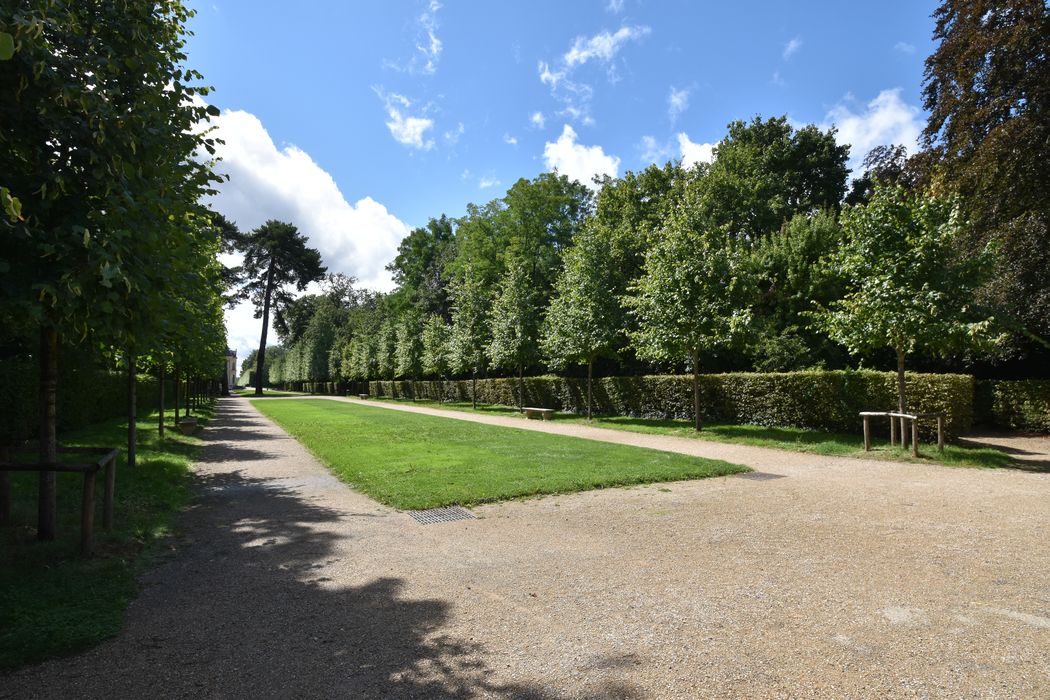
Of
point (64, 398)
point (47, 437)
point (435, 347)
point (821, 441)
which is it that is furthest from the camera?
point (435, 347)

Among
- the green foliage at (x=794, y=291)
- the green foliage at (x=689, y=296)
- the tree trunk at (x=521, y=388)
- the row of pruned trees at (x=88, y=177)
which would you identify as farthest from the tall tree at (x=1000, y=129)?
the tree trunk at (x=521, y=388)

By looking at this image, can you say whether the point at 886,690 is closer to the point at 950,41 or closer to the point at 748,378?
the point at 748,378

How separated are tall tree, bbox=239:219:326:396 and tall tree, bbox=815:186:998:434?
188 ft

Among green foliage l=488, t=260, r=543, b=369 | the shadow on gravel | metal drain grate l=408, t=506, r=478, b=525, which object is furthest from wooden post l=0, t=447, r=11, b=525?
green foliage l=488, t=260, r=543, b=369

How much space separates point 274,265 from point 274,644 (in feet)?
206

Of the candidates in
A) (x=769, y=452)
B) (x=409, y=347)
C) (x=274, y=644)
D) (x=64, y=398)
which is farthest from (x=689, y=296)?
(x=409, y=347)

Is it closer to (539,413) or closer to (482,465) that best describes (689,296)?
(482,465)

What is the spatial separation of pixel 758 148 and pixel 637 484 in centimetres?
2893

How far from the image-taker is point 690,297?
52.2 ft

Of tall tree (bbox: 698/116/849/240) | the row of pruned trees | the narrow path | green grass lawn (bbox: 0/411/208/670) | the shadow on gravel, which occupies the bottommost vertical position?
the narrow path

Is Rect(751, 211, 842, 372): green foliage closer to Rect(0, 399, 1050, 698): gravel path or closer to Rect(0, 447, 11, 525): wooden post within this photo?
Rect(0, 399, 1050, 698): gravel path

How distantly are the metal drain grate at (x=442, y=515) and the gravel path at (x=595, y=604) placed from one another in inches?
7.0

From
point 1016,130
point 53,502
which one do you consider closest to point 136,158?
point 53,502

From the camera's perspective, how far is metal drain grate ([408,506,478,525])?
648 cm
